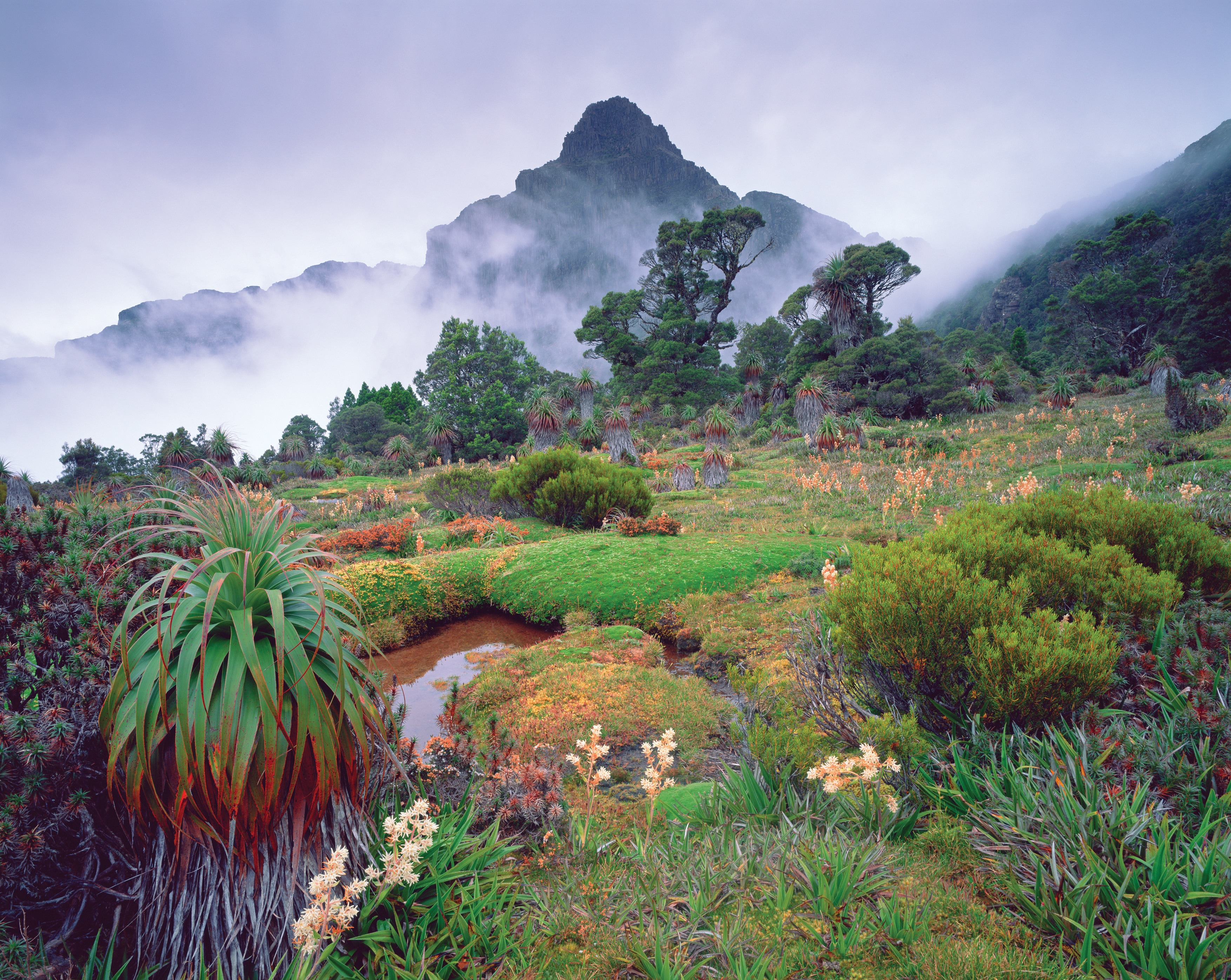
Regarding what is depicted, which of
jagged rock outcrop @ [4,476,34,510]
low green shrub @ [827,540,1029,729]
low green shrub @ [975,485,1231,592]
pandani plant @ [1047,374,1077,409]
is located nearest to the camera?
low green shrub @ [827,540,1029,729]

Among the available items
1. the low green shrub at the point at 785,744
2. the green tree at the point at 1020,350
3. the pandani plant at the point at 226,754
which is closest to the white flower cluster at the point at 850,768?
the low green shrub at the point at 785,744

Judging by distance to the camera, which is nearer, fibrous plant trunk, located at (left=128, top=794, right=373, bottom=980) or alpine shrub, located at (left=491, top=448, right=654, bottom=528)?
fibrous plant trunk, located at (left=128, top=794, right=373, bottom=980)

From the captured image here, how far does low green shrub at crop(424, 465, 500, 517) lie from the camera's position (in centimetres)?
1554

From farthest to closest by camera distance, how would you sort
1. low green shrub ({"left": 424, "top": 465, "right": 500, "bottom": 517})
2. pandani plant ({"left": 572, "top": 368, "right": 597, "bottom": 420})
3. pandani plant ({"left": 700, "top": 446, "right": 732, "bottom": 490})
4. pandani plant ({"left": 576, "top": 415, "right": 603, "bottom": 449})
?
pandani plant ({"left": 572, "top": 368, "right": 597, "bottom": 420}), pandani plant ({"left": 576, "top": 415, "right": 603, "bottom": 449}), pandani plant ({"left": 700, "top": 446, "right": 732, "bottom": 490}), low green shrub ({"left": 424, "top": 465, "right": 500, "bottom": 517})

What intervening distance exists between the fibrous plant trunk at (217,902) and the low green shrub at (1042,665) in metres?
3.67

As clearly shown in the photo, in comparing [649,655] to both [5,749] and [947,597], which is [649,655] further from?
[5,749]

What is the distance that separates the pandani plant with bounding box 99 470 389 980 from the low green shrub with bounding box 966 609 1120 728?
339 centimetres

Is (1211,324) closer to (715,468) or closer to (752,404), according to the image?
(752,404)

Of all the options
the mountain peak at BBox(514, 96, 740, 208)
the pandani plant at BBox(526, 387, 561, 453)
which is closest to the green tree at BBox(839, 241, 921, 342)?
the pandani plant at BBox(526, 387, 561, 453)

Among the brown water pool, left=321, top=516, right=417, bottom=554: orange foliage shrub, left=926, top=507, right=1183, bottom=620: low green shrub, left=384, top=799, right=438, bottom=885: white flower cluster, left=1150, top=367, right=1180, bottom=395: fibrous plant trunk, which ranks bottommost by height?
left=1150, top=367, right=1180, bottom=395: fibrous plant trunk

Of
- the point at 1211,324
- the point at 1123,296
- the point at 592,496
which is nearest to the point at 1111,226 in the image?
the point at 1123,296

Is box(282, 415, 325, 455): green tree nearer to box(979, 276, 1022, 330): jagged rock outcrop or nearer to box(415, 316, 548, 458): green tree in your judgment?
box(415, 316, 548, 458): green tree

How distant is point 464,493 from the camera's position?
15.8 m

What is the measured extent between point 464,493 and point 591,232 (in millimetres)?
168396
